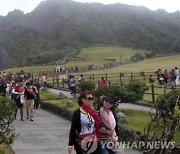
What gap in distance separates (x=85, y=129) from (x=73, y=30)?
142 metres

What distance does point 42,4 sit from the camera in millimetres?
176625

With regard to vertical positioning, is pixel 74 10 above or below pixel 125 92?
above

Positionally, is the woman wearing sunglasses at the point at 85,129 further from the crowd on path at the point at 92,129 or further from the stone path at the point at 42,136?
the stone path at the point at 42,136

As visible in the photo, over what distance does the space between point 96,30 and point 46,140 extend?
13658 centimetres

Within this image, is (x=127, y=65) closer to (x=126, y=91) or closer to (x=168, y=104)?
(x=126, y=91)

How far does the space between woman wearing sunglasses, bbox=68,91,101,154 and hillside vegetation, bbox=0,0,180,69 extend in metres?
102

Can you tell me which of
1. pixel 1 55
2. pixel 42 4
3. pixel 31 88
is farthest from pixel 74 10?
pixel 31 88

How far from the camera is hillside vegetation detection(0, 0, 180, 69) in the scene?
122 m

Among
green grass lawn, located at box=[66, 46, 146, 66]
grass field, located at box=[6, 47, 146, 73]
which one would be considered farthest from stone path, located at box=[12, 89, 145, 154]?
green grass lawn, located at box=[66, 46, 146, 66]

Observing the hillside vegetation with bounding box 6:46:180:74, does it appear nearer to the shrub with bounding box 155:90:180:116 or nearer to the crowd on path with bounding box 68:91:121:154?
the shrub with bounding box 155:90:180:116

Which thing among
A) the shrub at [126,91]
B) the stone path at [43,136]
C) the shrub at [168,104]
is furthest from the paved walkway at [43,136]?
the shrub at [126,91]

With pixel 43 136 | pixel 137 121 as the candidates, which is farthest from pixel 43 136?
pixel 137 121

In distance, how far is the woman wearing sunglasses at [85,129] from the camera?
5.70 metres

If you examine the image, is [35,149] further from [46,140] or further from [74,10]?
[74,10]
